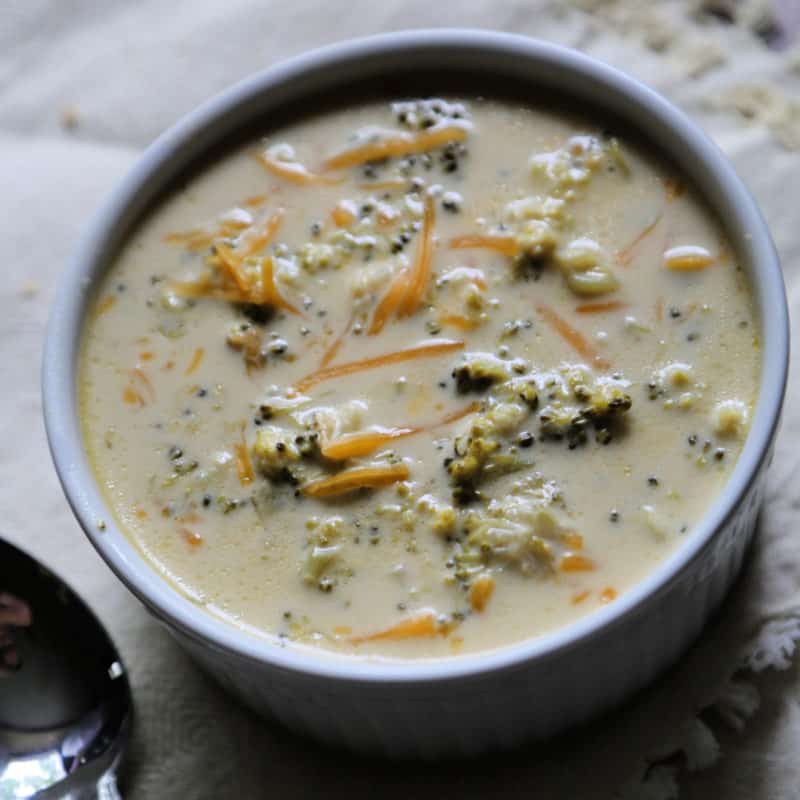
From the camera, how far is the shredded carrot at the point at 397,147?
7.11 feet

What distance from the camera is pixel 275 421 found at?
1945 millimetres

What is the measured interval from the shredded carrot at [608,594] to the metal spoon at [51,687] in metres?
0.70

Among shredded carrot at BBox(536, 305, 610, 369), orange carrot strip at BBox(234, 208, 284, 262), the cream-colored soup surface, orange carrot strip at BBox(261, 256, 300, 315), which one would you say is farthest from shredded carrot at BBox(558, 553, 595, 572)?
orange carrot strip at BBox(234, 208, 284, 262)

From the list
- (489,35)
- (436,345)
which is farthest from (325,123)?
(436,345)

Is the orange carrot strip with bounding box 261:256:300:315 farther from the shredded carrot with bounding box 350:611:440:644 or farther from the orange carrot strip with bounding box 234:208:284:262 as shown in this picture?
the shredded carrot with bounding box 350:611:440:644

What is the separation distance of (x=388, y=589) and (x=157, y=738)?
0.45 meters

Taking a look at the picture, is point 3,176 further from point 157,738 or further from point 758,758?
point 758,758

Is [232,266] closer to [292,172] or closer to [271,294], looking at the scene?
[271,294]

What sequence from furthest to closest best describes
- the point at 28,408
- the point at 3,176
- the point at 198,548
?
the point at 3,176
the point at 28,408
the point at 198,548

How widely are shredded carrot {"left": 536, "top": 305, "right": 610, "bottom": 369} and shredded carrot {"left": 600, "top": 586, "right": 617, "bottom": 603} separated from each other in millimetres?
306

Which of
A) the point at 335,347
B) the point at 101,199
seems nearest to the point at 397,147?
the point at 335,347

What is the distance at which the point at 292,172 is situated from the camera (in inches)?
86.0

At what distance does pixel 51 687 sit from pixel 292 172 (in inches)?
32.0

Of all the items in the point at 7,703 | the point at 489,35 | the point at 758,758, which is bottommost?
the point at 7,703
